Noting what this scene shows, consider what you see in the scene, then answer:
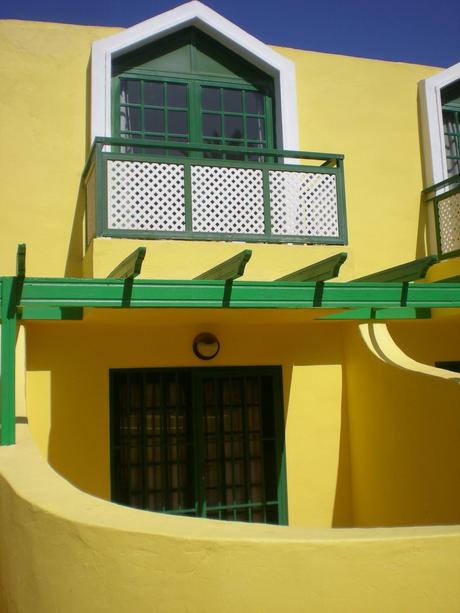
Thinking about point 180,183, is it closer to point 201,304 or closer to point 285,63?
point 201,304

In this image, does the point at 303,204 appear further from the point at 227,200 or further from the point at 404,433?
the point at 404,433

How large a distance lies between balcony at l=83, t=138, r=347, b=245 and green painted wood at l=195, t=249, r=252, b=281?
1103 millimetres

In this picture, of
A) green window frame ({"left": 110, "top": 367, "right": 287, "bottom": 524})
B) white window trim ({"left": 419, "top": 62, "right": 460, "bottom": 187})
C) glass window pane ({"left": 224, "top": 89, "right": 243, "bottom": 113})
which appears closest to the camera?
green window frame ({"left": 110, "top": 367, "right": 287, "bottom": 524})

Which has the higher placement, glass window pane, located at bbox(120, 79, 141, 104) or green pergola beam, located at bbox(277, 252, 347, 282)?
glass window pane, located at bbox(120, 79, 141, 104)

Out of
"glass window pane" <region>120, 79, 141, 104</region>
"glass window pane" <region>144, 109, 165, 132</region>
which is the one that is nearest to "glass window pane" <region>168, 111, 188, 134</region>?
"glass window pane" <region>144, 109, 165, 132</region>

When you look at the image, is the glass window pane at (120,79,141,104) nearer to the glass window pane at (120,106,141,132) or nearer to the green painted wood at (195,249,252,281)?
the glass window pane at (120,106,141,132)

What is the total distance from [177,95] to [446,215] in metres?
4.39

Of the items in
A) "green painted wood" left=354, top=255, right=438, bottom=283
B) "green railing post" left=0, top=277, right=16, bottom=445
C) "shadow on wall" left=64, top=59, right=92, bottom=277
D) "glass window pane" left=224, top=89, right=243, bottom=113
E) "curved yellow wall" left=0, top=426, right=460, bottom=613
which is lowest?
"curved yellow wall" left=0, top=426, right=460, bottom=613

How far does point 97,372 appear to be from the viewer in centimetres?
764

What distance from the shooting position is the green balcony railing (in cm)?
920

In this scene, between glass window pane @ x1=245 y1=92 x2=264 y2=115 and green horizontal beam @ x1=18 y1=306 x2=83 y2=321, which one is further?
glass window pane @ x1=245 y1=92 x2=264 y2=115

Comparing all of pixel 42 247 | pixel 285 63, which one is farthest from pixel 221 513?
pixel 285 63

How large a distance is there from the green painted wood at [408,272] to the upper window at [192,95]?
11.0ft

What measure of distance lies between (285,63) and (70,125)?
3.31 m
